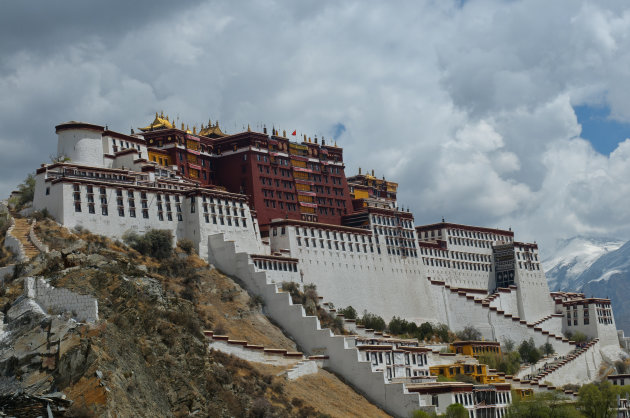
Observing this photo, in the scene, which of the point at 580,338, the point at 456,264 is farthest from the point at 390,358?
the point at 580,338

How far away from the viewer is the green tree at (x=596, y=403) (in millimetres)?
96812

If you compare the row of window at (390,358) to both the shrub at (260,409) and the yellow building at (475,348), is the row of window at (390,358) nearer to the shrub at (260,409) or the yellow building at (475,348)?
the yellow building at (475,348)

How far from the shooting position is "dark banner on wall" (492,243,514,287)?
140m

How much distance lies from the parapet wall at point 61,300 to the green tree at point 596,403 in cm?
5812

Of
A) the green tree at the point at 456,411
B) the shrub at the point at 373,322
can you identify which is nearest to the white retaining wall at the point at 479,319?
the shrub at the point at 373,322

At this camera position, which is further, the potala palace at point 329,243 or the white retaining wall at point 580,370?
the white retaining wall at point 580,370

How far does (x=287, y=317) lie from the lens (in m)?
91.8

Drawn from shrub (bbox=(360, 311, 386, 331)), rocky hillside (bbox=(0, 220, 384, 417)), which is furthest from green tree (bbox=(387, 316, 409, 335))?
rocky hillside (bbox=(0, 220, 384, 417))

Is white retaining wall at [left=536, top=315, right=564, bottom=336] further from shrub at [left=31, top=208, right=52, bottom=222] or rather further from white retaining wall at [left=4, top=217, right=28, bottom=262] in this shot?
white retaining wall at [left=4, top=217, right=28, bottom=262]

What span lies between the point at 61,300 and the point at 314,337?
37075mm

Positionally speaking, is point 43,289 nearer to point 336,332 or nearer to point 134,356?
point 134,356

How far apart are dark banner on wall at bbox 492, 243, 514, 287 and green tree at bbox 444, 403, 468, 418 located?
58094 mm

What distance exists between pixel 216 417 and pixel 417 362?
42584 mm

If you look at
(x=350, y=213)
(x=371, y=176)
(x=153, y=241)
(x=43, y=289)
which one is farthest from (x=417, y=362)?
(x=371, y=176)
